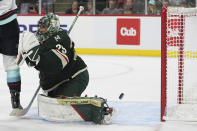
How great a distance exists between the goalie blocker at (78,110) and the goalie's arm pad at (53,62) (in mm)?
188

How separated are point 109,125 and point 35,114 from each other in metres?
0.64

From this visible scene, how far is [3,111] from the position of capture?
3.48m

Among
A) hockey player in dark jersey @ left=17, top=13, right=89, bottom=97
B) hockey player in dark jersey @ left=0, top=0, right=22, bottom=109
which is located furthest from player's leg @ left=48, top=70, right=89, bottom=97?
hockey player in dark jersey @ left=0, top=0, right=22, bottom=109

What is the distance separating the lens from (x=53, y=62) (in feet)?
9.71

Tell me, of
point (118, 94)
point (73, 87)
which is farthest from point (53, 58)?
point (118, 94)

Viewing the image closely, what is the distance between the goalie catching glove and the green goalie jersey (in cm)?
5

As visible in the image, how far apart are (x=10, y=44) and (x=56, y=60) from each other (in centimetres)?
47

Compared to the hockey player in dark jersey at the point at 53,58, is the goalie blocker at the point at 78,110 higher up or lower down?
lower down

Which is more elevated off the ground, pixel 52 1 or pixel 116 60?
pixel 52 1

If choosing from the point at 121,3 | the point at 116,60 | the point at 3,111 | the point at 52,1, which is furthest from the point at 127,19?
the point at 3,111

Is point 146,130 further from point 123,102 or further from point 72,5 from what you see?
point 72,5

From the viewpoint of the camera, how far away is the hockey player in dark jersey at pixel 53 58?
9.45 ft

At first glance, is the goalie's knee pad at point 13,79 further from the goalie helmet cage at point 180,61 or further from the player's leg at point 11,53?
the goalie helmet cage at point 180,61

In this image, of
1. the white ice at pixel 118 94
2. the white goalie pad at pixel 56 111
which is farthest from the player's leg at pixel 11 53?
the white goalie pad at pixel 56 111
